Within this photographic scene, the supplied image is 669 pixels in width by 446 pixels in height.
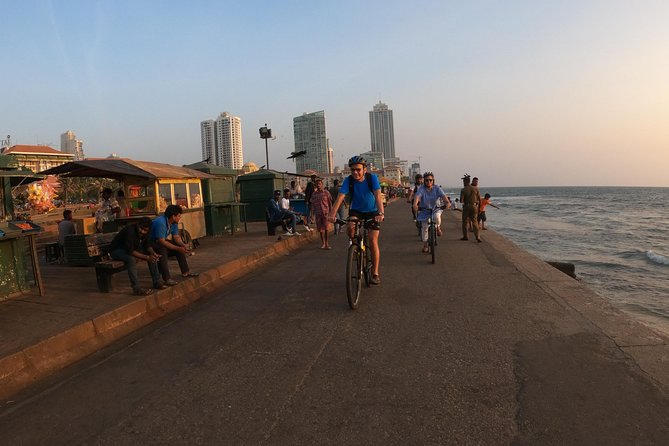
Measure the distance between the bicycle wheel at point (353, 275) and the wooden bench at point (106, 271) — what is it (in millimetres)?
3330

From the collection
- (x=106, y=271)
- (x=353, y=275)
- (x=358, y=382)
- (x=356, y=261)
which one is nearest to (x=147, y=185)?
(x=106, y=271)

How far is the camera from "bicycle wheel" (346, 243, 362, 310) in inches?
217

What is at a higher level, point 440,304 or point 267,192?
point 267,192

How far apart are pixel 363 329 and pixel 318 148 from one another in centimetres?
7024

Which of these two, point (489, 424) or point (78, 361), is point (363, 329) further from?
point (78, 361)

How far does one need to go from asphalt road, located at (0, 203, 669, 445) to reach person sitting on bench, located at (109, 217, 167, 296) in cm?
88

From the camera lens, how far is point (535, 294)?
621cm

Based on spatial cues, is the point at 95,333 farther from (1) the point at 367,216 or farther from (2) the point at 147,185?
(2) the point at 147,185

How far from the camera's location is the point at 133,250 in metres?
6.44

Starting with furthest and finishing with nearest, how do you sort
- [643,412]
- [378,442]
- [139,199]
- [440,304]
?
[139,199]
[440,304]
[643,412]
[378,442]

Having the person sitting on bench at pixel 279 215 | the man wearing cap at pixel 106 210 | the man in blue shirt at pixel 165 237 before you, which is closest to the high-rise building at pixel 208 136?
the person sitting on bench at pixel 279 215

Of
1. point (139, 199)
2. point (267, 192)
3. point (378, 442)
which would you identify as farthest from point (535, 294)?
point (267, 192)

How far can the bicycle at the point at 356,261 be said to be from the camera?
219 inches

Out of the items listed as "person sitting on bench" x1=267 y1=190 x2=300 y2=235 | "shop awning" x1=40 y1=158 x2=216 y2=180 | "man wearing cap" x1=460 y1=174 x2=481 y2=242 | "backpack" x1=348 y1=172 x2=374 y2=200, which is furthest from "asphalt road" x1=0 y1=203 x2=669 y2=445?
"person sitting on bench" x1=267 y1=190 x2=300 y2=235
